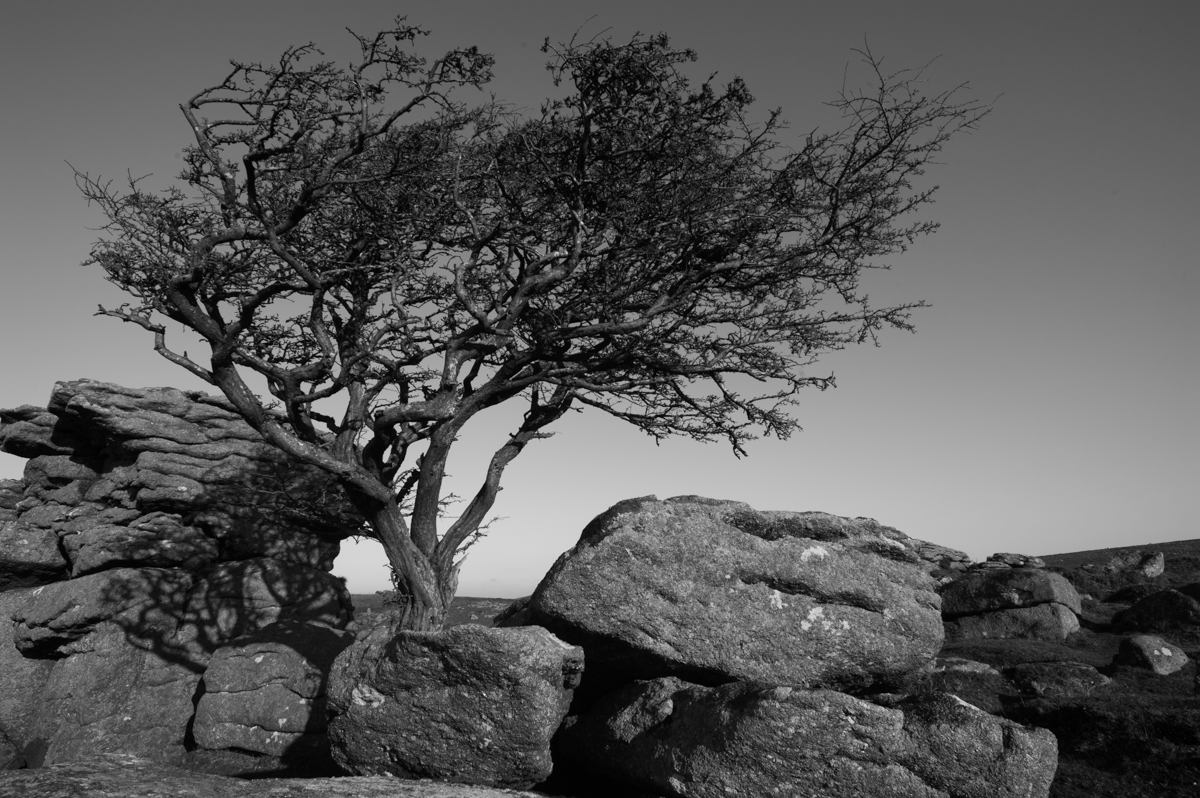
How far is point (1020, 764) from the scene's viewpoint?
10492 mm

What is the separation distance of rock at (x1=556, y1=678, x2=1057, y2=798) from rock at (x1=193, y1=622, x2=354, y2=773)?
28.3ft

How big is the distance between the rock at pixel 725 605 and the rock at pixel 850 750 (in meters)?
1.43

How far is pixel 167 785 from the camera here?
9086 mm

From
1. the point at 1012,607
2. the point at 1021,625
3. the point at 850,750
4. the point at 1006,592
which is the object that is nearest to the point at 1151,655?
the point at 1021,625

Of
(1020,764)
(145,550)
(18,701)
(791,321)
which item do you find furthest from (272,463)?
(1020,764)

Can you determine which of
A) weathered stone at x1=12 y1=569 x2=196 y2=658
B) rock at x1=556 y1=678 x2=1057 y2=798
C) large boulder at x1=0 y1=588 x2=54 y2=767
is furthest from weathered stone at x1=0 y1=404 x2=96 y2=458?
rock at x1=556 y1=678 x2=1057 y2=798

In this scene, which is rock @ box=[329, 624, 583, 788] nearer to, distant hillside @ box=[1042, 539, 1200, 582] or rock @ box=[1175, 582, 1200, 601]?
rock @ box=[1175, 582, 1200, 601]

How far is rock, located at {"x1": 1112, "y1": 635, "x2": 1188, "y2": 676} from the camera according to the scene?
790 inches

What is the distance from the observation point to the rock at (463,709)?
11.7 meters

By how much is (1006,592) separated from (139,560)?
26009 millimetres

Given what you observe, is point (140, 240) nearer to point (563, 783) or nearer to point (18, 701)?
point (18, 701)

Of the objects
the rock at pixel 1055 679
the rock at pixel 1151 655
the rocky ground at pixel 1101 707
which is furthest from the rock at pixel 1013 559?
the rock at pixel 1055 679

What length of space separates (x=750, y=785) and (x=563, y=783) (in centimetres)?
351

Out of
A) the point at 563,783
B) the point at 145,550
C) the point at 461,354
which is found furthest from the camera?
the point at 145,550
